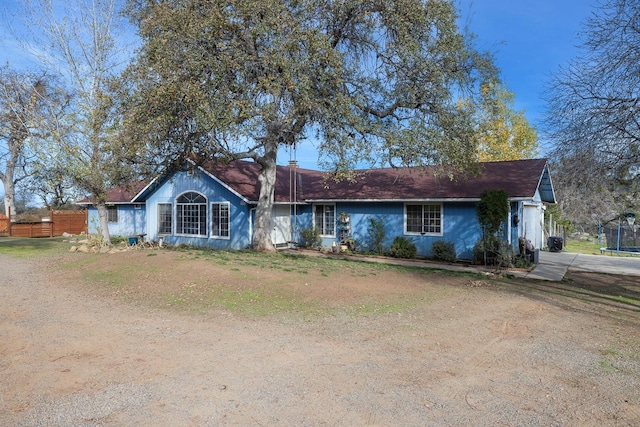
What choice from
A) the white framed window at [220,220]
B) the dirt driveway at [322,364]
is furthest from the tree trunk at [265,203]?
the dirt driveway at [322,364]

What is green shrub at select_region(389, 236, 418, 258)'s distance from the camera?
657 inches

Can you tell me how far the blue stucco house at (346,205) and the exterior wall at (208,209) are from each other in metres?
0.05

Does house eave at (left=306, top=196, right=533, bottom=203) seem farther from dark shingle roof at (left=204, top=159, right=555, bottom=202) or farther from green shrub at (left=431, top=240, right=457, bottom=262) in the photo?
green shrub at (left=431, top=240, right=457, bottom=262)

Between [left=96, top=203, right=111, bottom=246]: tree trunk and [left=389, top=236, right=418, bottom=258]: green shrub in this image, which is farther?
[left=96, top=203, right=111, bottom=246]: tree trunk

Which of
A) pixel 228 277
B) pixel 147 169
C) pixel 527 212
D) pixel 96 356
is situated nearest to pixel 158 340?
pixel 96 356

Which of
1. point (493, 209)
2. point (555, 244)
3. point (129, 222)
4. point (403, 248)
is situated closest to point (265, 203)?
point (403, 248)

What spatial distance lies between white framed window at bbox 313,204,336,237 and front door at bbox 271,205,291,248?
1.43 meters

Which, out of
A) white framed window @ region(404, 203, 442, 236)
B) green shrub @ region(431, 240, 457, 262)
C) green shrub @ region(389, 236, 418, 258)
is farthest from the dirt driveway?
white framed window @ region(404, 203, 442, 236)

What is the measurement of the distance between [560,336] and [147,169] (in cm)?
1348

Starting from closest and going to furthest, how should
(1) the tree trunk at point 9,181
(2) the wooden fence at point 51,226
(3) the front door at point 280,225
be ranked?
(3) the front door at point 280,225
(2) the wooden fence at point 51,226
(1) the tree trunk at point 9,181

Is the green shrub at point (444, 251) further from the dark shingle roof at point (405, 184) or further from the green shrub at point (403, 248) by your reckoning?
the dark shingle roof at point (405, 184)

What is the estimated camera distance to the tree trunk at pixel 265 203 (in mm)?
16906

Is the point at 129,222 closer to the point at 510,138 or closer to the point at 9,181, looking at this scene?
the point at 9,181

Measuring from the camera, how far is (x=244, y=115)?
11.3 metres
